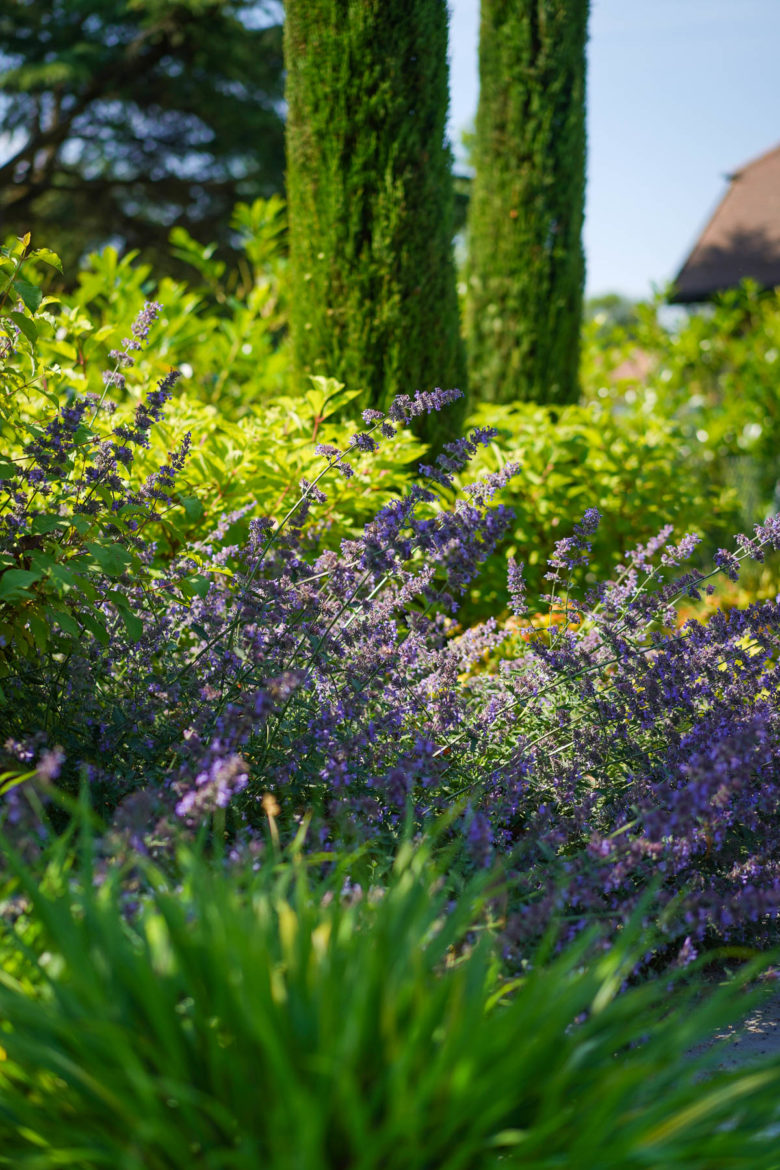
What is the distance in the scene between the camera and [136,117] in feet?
55.7

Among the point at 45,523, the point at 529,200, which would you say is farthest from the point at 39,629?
the point at 529,200

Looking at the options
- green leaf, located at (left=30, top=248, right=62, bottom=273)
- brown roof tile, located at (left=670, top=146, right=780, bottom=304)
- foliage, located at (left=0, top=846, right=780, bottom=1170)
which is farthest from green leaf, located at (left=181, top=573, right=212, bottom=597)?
brown roof tile, located at (left=670, top=146, right=780, bottom=304)

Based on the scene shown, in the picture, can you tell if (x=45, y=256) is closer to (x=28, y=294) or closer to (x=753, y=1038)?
(x=28, y=294)

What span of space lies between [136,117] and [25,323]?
1645 centimetres

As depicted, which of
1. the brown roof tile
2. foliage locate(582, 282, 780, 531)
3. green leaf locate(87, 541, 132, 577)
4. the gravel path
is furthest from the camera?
the brown roof tile

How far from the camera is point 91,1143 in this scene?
4.59ft

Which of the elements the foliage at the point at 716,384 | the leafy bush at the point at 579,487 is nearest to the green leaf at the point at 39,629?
the leafy bush at the point at 579,487

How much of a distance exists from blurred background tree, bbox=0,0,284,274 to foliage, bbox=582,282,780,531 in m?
8.80

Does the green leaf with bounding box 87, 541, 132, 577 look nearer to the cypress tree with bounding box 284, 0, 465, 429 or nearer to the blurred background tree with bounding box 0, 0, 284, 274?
the cypress tree with bounding box 284, 0, 465, 429

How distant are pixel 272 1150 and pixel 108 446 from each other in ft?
6.92

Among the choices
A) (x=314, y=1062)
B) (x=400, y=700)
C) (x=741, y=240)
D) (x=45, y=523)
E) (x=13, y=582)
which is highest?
(x=741, y=240)

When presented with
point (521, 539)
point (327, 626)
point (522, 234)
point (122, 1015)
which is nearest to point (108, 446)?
point (327, 626)

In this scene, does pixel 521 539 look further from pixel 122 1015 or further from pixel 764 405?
pixel 764 405

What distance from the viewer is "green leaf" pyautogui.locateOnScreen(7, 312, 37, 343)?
107 inches
